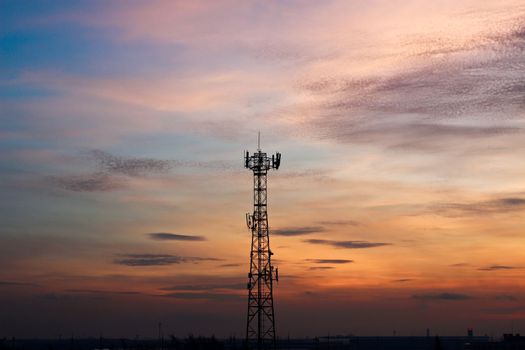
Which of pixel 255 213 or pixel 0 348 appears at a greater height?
pixel 255 213

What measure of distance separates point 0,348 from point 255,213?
4680 inches

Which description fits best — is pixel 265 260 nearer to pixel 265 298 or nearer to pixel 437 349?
pixel 265 298

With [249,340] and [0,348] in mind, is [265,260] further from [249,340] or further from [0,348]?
[0,348]

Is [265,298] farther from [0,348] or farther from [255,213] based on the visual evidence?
[0,348]

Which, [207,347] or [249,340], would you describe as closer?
[249,340]

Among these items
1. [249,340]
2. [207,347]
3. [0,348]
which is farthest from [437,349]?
[0,348]

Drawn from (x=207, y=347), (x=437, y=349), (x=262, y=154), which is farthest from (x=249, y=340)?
(x=207, y=347)

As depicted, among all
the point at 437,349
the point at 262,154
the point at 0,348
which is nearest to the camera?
the point at 262,154

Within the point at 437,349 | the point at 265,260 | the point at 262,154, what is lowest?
the point at 437,349

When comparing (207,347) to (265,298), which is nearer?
(265,298)

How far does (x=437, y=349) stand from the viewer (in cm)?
13875

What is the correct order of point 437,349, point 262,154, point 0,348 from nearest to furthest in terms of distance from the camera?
point 262,154 < point 437,349 < point 0,348

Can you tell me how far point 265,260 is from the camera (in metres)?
99.0

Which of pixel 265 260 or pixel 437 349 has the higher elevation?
pixel 265 260
